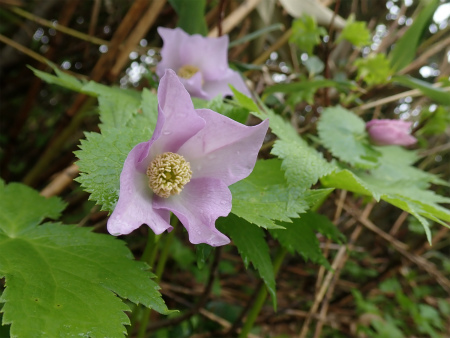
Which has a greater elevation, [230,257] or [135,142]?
[135,142]

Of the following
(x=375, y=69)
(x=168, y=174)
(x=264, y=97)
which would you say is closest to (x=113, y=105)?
(x=168, y=174)

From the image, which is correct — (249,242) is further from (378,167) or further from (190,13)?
(190,13)

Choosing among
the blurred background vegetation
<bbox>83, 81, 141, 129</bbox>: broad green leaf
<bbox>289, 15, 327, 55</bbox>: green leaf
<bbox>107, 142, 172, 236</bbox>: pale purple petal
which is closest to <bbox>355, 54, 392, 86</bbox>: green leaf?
the blurred background vegetation

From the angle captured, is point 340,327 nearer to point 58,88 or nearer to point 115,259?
point 115,259

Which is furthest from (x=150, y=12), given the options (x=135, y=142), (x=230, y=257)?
(x=230, y=257)

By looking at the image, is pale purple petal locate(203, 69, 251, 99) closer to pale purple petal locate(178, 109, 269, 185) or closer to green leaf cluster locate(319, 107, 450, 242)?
green leaf cluster locate(319, 107, 450, 242)

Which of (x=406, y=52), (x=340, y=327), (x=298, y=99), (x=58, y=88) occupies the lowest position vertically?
(x=340, y=327)

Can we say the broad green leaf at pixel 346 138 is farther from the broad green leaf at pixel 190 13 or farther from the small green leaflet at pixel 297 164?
the broad green leaf at pixel 190 13

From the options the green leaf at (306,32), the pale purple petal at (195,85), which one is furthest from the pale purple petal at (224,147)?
the green leaf at (306,32)
